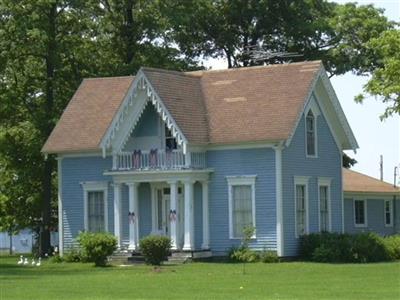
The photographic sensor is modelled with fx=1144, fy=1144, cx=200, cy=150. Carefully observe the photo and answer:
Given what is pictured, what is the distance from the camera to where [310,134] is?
48219mm

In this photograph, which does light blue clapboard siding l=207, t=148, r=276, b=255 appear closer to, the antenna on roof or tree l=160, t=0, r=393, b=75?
the antenna on roof

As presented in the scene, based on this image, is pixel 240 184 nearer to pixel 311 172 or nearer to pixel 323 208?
pixel 311 172

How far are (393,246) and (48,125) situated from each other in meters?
17.8

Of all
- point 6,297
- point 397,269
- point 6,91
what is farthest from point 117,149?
point 6,297

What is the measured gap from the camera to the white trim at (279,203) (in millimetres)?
44844

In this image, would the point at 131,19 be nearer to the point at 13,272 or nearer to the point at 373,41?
the point at 373,41

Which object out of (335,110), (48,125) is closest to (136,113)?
(335,110)

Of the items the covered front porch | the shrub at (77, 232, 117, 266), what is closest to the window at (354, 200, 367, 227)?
the covered front porch

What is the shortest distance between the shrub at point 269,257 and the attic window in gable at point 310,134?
5.26 metres

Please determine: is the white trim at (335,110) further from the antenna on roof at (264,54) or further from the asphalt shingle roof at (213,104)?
the antenna on roof at (264,54)

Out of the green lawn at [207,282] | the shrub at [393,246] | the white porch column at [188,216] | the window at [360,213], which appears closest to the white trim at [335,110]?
the white porch column at [188,216]

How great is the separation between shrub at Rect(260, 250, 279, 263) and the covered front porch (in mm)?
2744

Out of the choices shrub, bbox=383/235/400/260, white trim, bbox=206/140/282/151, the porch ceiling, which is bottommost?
shrub, bbox=383/235/400/260

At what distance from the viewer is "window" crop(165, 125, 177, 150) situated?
4706 centimetres
